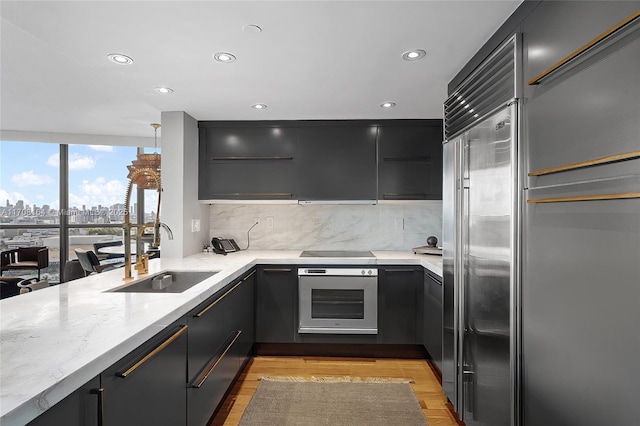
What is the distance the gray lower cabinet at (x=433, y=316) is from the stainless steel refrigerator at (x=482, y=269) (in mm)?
273

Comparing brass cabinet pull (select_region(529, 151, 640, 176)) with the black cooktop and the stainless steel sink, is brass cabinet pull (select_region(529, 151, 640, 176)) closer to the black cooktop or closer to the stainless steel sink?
the stainless steel sink

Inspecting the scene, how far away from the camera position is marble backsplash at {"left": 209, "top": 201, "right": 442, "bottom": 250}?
3.80 meters

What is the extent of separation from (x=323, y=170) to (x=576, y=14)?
247 cm

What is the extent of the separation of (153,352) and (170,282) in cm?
115

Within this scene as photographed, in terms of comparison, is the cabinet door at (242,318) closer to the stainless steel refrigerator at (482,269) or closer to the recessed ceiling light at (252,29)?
the stainless steel refrigerator at (482,269)

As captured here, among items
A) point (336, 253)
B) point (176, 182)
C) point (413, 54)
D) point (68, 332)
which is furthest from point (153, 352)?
point (336, 253)

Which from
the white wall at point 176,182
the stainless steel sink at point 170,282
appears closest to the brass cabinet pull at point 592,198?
the stainless steel sink at point 170,282

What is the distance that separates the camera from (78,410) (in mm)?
946

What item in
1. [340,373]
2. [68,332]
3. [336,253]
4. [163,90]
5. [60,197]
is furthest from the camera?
[60,197]

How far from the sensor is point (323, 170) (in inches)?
136

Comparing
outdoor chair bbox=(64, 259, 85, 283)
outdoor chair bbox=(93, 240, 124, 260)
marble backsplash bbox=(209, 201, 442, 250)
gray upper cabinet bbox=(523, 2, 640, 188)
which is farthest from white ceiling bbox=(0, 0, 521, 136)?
outdoor chair bbox=(93, 240, 124, 260)

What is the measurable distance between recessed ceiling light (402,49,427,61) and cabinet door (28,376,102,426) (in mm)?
2087

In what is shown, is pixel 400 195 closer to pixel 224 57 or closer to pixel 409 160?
pixel 409 160

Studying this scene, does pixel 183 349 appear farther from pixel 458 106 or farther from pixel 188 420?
pixel 458 106
